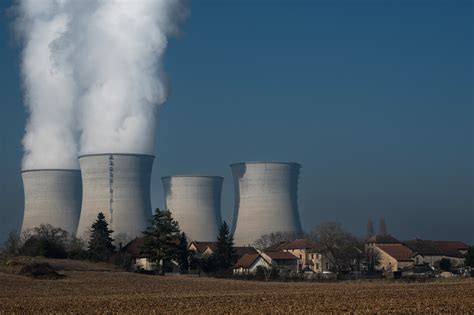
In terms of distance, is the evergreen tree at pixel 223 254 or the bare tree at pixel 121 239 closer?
the evergreen tree at pixel 223 254

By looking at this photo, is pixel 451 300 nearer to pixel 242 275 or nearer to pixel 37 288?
pixel 37 288

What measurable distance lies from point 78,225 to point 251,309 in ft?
96.8

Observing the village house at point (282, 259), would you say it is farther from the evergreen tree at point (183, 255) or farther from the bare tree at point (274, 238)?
the evergreen tree at point (183, 255)

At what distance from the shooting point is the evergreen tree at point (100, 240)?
1612 inches

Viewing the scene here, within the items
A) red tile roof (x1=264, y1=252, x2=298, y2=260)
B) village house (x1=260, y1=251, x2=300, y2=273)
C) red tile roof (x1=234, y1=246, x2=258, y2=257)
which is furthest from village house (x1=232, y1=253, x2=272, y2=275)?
red tile roof (x1=234, y1=246, x2=258, y2=257)

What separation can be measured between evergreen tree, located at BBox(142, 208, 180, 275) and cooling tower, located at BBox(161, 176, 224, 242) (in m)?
3.56

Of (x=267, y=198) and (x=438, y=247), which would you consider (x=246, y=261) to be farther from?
(x=438, y=247)

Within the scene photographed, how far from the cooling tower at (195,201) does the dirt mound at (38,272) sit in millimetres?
13906

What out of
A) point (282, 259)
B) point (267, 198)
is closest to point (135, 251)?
point (267, 198)

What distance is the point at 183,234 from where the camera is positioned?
136 feet

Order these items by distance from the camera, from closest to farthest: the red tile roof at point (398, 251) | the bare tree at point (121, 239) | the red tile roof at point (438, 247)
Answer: the bare tree at point (121, 239) → the red tile roof at point (398, 251) → the red tile roof at point (438, 247)

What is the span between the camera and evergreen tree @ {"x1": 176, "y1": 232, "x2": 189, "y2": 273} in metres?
40.5

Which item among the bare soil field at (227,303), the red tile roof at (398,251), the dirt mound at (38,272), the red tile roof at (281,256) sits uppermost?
the red tile roof at (398,251)

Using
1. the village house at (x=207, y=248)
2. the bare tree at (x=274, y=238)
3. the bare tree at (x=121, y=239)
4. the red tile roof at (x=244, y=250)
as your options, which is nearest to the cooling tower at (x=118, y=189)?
the bare tree at (x=121, y=239)
